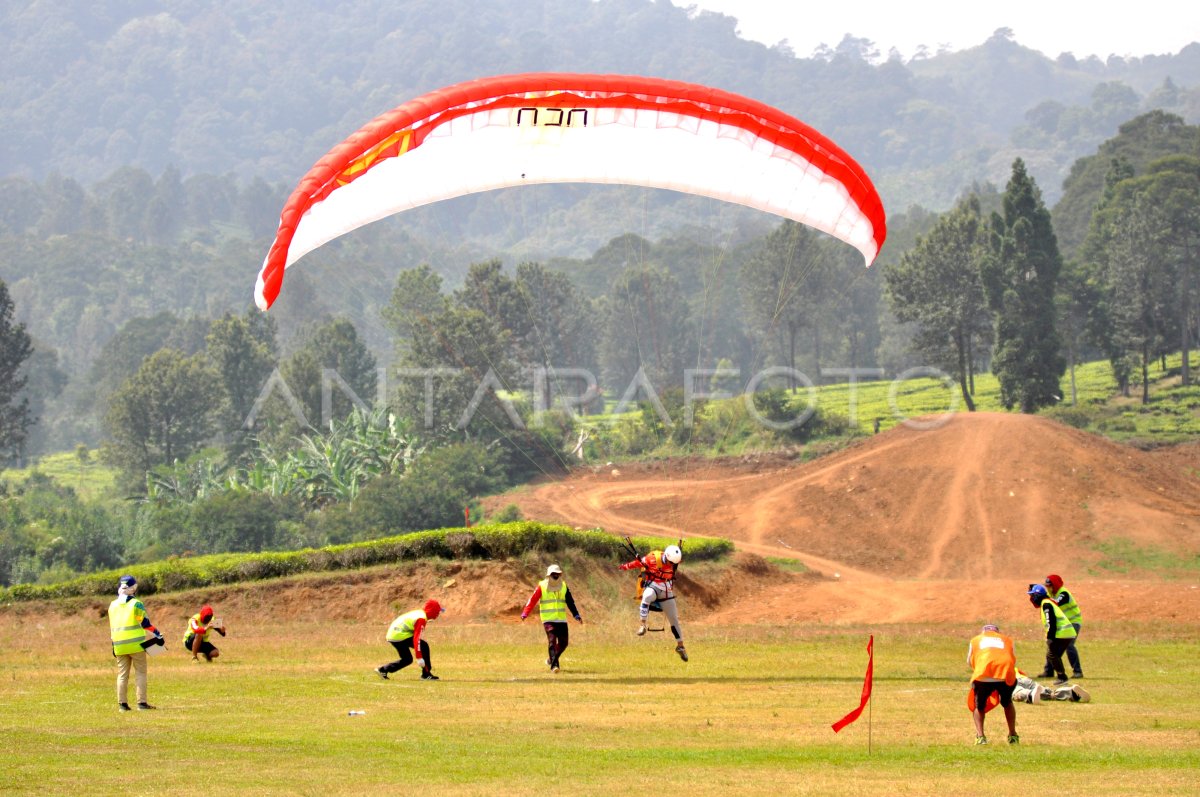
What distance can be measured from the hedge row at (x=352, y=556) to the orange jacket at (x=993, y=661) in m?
18.1

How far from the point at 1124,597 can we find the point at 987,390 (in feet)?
184

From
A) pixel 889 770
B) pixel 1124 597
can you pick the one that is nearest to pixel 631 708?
pixel 889 770

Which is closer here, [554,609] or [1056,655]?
[1056,655]

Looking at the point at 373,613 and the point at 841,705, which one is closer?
the point at 841,705

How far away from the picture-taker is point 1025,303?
2630 inches

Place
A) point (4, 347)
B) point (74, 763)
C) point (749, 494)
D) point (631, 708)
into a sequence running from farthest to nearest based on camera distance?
point (4, 347) → point (749, 494) → point (631, 708) → point (74, 763)

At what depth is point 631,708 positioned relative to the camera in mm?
15930

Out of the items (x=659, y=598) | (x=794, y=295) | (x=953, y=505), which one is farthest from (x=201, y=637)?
(x=794, y=295)

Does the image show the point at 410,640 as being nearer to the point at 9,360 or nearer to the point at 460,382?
the point at 460,382

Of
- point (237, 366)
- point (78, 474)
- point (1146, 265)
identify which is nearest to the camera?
point (1146, 265)

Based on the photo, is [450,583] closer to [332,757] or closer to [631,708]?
[631,708]

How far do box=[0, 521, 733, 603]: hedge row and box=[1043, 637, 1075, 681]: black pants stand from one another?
14546 mm

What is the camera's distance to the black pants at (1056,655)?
18.4 metres

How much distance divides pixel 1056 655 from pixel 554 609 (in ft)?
22.0
